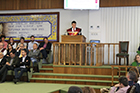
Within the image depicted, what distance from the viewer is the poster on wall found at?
950 cm

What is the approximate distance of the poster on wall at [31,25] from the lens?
9.50m

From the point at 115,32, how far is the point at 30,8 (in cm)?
383

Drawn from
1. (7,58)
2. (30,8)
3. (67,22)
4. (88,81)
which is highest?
(30,8)

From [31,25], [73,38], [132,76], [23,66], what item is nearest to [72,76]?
[73,38]

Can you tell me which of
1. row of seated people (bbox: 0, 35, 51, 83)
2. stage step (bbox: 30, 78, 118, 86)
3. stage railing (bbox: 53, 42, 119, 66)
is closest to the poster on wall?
row of seated people (bbox: 0, 35, 51, 83)

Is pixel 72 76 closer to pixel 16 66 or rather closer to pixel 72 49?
pixel 72 49

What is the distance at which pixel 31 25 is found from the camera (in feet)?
31.9

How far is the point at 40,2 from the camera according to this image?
376 inches

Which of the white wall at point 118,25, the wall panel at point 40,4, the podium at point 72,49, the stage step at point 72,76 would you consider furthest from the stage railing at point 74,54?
the wall panel at point 40,4

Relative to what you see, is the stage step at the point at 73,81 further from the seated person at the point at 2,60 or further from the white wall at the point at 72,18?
the white wall at the point at 72,18

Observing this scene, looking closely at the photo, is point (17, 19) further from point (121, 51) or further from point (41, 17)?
point (121, 51)

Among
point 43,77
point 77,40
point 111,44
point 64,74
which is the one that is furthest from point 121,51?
point 43,77

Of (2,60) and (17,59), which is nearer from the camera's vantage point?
(17,59)

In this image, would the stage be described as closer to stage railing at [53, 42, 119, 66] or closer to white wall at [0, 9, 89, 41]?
stage railing at [53, 42, 119, 66]
